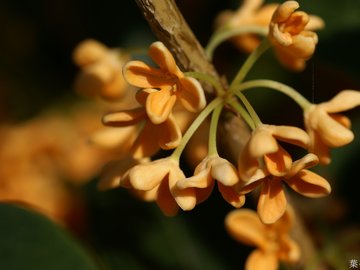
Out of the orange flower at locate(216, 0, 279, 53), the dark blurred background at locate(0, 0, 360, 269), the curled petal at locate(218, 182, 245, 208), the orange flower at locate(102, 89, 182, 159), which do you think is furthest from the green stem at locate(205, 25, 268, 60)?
the curled petal at locate(218, 182, 245, 208)

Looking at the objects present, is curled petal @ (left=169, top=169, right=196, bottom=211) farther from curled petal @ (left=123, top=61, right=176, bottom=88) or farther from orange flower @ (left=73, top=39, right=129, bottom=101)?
orange flower @ (left=73, top=39, right=129, bottom=101)

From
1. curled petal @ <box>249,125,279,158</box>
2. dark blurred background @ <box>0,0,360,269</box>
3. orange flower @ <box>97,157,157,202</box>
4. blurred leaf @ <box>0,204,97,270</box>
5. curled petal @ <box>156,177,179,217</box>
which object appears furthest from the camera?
dark blurred background @ <box>0,0,360,269</box>

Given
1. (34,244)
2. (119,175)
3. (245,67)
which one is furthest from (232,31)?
(34,244)

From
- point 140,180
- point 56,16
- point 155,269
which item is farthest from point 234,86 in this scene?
point 56,16

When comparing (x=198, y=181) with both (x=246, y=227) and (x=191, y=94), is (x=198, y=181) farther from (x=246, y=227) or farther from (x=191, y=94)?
(x=246, y=227)

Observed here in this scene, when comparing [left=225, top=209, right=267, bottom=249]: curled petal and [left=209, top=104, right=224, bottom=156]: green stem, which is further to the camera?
[left=225, top=209, right=267, bottom=249]: curled petal

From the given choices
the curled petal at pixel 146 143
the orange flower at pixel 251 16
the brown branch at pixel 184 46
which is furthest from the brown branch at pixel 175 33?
the orange flower at pixel 251 16

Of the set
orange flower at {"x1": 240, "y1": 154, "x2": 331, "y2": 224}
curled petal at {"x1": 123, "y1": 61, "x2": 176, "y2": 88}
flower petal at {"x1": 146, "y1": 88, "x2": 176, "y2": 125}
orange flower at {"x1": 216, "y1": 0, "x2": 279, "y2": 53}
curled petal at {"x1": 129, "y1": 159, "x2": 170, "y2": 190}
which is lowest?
orange flower at {"x1": 240, "y1": 154, "x2": 331, "y2": 224}
